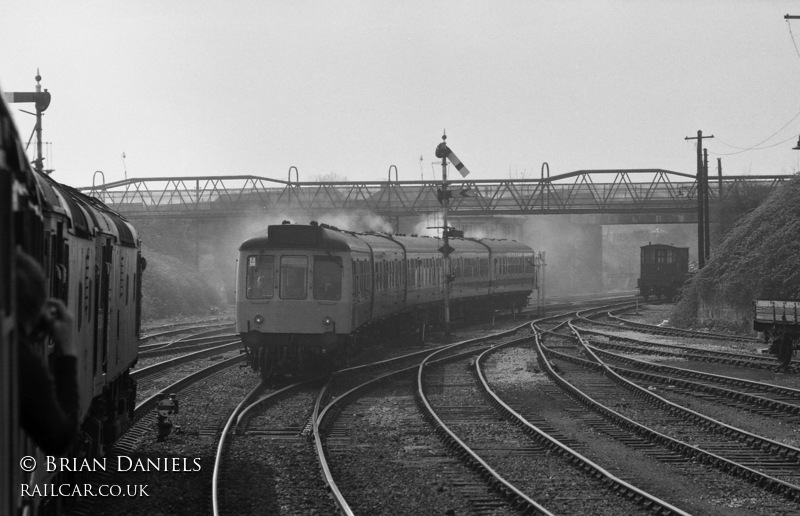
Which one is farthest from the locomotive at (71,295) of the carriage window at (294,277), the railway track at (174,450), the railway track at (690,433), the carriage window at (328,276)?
the railway track at (690,433)

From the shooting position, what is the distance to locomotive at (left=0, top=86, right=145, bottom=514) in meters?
2.62

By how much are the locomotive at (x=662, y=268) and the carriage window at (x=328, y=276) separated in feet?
123

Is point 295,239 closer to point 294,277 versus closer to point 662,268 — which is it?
point 294,277

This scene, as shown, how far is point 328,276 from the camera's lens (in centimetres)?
1881

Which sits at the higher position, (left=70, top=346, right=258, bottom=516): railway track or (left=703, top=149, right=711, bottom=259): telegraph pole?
(left=703, top=149, right=711, bottom=259): telegraph pole

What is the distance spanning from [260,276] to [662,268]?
39.0 m

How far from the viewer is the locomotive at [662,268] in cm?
5338

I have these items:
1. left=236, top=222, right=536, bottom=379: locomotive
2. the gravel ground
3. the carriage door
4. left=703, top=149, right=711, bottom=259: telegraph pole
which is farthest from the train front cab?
left=703, top=149, right=711, bottom=259: telegraph pole

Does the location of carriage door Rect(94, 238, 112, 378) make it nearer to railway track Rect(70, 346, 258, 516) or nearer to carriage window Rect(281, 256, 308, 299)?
railway track Rect(70, 346, 258, 516)

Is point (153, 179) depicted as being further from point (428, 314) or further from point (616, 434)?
point (616, 434)

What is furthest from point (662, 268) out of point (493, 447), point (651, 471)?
point (651, 471)

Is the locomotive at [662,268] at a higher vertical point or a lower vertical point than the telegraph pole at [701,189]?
lower

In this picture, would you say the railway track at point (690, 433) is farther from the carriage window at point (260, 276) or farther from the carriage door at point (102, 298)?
the carriage door at point (102, 298)

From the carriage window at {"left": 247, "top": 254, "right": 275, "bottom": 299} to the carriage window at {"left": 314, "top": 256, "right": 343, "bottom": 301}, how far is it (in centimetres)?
88
